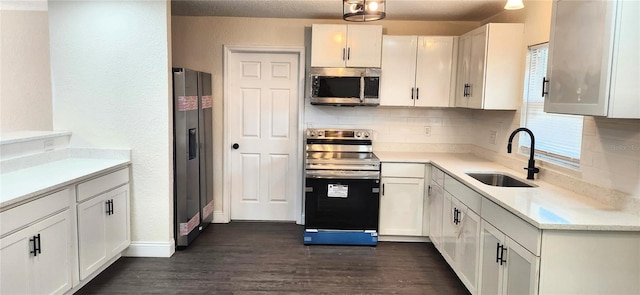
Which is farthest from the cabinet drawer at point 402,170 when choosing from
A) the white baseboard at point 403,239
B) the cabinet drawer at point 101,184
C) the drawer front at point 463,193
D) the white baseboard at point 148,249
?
the cabinet drawer at point 101,184

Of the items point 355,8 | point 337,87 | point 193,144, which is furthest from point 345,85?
point 355,8

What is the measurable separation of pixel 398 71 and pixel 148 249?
290cm

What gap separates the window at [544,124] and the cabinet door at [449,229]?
2.52 ft

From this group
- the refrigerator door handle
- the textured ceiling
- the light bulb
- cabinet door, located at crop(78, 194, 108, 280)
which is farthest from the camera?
the refrigerator door handle

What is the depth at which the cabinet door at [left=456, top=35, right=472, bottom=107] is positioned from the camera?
4125 millimetres

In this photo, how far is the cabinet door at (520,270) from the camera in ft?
7.02

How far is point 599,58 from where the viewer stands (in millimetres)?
2062

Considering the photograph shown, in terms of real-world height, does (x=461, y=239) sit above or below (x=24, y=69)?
below

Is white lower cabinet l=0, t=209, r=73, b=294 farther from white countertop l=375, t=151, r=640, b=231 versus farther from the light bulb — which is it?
white countertop l=375, t=151, r=640, b=231

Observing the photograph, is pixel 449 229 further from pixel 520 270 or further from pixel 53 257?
pixel 53 257

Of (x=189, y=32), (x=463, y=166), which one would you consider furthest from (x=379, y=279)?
→ (x=189, y=32)

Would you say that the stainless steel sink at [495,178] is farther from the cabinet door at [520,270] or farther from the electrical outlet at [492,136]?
the cabinet door at [520,270]

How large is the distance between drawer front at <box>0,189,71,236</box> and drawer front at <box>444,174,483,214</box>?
2.68 meters

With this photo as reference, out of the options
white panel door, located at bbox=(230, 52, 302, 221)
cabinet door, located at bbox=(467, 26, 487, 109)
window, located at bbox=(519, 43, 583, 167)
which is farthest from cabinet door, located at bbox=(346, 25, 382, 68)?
window, located at bbox=(519, 43, 583, 167)
